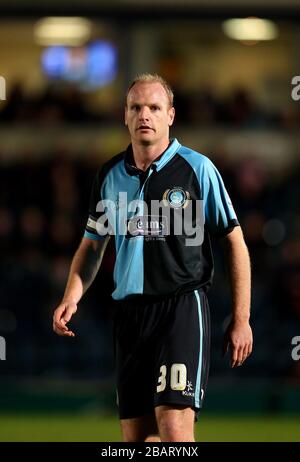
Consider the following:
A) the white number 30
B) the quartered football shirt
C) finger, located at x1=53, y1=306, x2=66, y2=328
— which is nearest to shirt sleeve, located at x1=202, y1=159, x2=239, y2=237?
the quartered football shirt

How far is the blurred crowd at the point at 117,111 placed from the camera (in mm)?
15125

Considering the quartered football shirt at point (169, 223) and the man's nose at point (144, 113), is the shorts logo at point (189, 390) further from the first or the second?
the man's nose at point (144, 113)

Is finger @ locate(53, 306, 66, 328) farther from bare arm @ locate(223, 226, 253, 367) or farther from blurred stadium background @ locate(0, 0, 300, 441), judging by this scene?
blurred stadium background @ locate(0, 0, 300, 441)

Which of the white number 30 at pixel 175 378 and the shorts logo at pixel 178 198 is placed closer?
the white number 30 at pixel 175 378

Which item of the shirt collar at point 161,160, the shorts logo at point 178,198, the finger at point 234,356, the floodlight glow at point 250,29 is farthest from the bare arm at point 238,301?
the floodlight glow at point 250,29

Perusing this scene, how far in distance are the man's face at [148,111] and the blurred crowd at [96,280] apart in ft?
20.8

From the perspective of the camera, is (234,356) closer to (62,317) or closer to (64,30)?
(62,317)

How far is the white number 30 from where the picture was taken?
17.6ft

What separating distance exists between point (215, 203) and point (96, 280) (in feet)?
22.3

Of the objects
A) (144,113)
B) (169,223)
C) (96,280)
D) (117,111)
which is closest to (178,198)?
(169,223)

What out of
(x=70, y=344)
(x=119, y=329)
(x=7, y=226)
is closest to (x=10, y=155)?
(x=7, y=226)

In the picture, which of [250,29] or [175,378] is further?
[250,29]

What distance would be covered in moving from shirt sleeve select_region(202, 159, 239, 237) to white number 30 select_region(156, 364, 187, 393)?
2.03 feet

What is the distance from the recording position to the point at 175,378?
5.38 m
